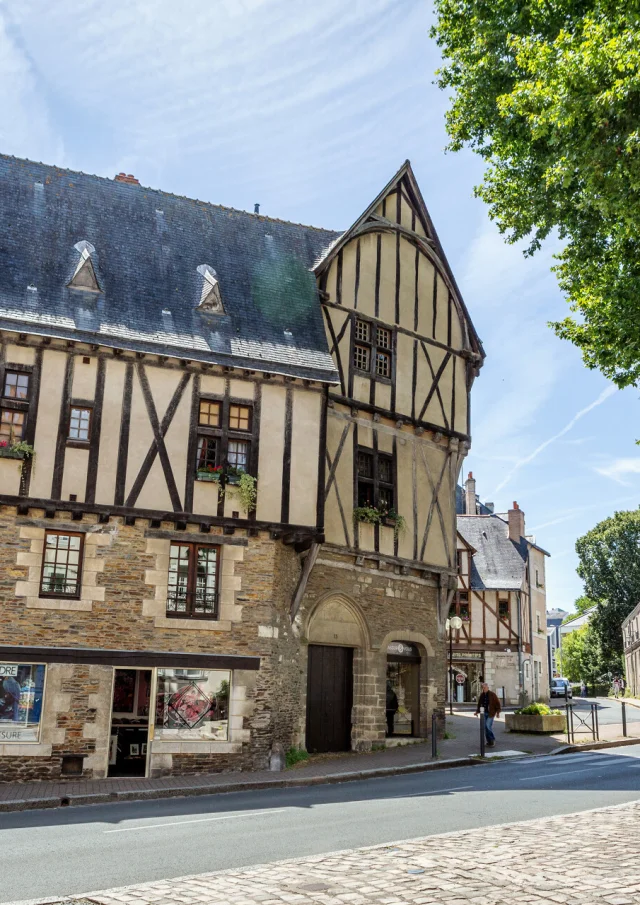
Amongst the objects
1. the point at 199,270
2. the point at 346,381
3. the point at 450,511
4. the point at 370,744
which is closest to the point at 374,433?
the point at 346,381

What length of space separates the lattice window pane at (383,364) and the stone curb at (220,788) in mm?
8122

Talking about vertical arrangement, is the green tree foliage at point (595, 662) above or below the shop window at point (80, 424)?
below

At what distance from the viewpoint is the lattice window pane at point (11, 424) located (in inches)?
601

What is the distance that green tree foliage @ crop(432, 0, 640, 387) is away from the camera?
10.2m

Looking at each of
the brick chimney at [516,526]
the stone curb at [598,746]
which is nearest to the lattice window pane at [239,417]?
the stone curb at [598,746]

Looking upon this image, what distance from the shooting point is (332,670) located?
1878cm

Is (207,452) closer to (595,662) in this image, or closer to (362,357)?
(362,357)

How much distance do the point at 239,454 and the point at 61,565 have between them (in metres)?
3.75

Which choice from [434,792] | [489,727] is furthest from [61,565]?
[489,727]

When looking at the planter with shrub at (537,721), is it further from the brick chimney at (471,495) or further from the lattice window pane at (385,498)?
the brick chimney at (471,495)

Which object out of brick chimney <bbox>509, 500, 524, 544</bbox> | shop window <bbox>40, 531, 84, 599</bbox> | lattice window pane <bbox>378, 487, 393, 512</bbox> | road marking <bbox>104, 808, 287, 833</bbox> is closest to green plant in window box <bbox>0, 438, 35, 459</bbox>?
shop window <bbox>40, 531, 84, 599</bbox>

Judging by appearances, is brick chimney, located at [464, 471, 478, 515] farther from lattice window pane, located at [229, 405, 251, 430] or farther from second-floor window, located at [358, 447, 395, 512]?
lattice window pane, located at [229, 405, 251, 430]

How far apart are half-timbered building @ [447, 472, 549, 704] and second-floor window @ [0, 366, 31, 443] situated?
85.0 ft

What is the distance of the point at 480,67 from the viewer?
45.1 feet
